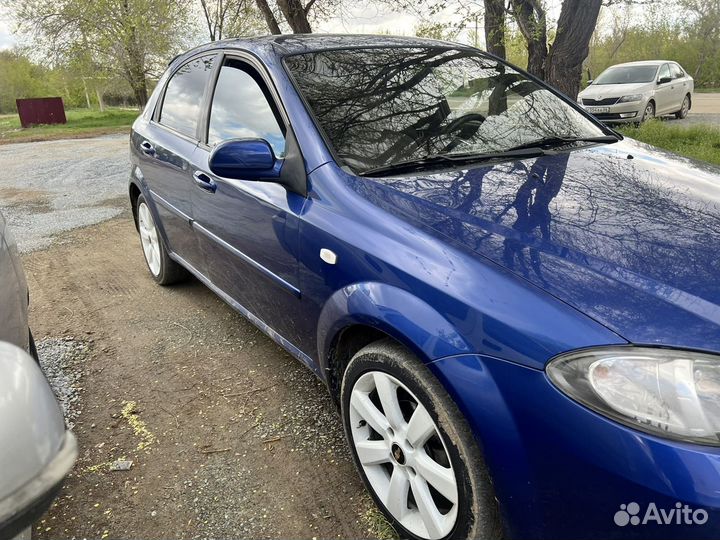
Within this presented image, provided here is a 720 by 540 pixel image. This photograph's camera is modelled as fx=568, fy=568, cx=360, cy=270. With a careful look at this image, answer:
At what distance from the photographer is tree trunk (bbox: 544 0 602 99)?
6422 millimetres

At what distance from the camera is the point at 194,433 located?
2.63 m

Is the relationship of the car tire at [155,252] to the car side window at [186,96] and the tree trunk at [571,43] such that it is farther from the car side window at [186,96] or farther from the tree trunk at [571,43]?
the tree trunk at [571,43]

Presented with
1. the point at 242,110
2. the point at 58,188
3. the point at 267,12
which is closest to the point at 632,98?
the point at 267,12

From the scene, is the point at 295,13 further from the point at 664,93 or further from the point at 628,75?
the point at 664,93

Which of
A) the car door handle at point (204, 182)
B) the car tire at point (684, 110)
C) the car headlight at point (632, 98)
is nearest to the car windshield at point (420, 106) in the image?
the car door handle at point (204, 182)

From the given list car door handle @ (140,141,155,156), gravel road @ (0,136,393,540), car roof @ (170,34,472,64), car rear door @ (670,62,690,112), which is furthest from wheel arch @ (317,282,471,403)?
car rear door @ (670,62,690,112)

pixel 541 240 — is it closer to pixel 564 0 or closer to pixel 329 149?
pixel 329 149

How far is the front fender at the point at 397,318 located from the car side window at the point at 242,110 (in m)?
0.82

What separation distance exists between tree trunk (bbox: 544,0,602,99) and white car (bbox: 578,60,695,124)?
632 cm

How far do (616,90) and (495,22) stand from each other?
675 cm

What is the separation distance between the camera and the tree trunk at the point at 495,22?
753 centimetres

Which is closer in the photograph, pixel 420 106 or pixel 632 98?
pixel 420 106

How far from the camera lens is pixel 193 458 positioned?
2.46 m

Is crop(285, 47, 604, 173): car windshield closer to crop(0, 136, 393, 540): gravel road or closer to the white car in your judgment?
crop(0, 136, 393, 540): gravel road
